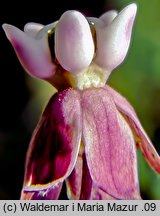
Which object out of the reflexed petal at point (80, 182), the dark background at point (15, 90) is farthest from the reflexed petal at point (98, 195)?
the dark background at point (15, 90)

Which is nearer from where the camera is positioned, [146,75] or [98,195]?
[98,195]

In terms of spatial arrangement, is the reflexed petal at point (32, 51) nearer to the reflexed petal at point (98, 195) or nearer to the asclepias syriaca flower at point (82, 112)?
the asclepias syriaca flower at point (82, 112)

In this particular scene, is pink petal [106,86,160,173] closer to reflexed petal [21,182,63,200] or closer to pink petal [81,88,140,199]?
pink petal [81,88,140,199]

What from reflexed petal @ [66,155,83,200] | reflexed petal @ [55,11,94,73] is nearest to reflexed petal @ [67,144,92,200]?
reflexed petal @ [66,155,83,200]

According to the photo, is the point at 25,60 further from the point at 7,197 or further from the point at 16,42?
the point at 7,197

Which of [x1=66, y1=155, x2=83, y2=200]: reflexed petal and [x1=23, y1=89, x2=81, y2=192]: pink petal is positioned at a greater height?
[x1=23, y1=89, x2=81, y2=192]: pink petal

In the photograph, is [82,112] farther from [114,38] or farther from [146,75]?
[146,75]

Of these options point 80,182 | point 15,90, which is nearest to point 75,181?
point 80,182
